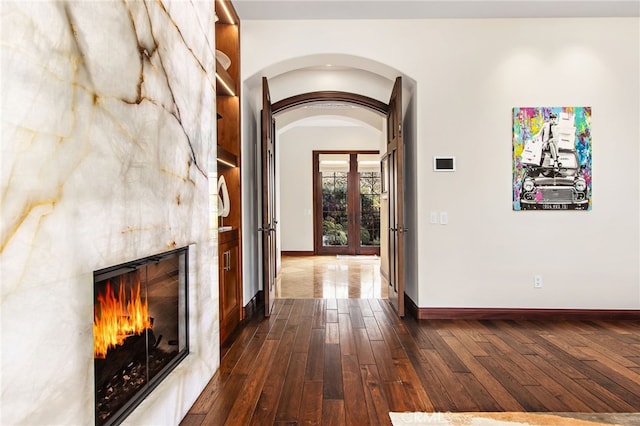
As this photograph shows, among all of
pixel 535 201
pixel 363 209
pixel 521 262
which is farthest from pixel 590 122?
pixel 363 209

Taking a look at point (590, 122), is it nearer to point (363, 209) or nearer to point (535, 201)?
point (535, 201)

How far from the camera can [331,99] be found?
5.00 meters

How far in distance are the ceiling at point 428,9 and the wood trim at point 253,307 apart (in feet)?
9.66

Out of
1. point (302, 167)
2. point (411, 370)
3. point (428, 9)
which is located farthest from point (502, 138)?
point (302, 167)

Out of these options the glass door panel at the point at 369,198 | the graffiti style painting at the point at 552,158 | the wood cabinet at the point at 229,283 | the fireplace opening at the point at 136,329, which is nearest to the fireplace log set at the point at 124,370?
the fireplace opening at the point at 136,329

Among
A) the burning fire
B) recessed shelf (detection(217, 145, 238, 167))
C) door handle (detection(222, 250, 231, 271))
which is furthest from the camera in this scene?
door handle (detection(222, 250, 231, 271))

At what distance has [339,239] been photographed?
9.80 m

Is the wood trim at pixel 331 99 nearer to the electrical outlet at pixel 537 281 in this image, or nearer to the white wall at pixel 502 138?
the white wall at pixel 502 138

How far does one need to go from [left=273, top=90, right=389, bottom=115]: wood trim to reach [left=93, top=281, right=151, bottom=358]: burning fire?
3.55 metres

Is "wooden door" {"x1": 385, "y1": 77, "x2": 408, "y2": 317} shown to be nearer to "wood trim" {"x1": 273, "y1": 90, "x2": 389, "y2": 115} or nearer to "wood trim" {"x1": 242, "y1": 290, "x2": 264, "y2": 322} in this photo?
"wood trim" {"x1": 273, "y1": 90, "x2": 389, "y2": 115}

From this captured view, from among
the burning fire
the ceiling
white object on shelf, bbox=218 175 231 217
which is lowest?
the burning fire

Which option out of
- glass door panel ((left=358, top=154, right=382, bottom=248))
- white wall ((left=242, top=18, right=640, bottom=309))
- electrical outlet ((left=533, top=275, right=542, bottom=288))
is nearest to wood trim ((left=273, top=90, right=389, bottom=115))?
white wall ((left=242, top=18, right=640, bottom=309))

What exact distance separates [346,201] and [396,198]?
5.61 m

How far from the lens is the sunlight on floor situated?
536cm
